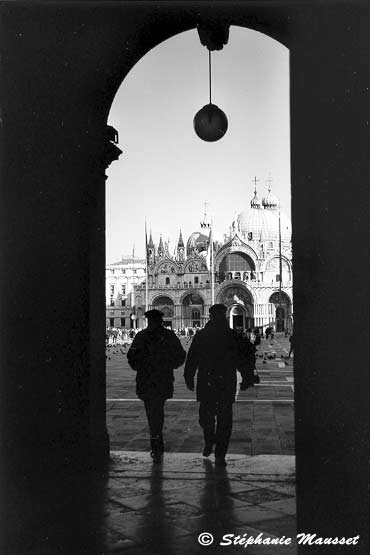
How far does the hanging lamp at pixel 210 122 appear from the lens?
223 inches

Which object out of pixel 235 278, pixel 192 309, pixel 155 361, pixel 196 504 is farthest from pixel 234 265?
pixel 196 504

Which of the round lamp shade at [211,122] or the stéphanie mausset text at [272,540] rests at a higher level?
the round lamp shade at [211,122]

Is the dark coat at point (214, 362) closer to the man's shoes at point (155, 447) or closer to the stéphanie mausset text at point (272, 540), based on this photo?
the man's shoes at point (155, 447)

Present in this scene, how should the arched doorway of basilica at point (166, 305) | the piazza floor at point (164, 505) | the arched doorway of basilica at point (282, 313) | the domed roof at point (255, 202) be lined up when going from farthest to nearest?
the domed roof at point (255, 202) → the arched doorway of basilica at point (166, 305) → the arched doorway of basilica at point (282, 313) → the piazza floor at point (164, 505)

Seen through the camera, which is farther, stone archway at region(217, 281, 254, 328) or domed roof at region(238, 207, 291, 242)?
domed roof at region(238, 207, 291, 242)

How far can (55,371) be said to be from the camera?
14.9 ft

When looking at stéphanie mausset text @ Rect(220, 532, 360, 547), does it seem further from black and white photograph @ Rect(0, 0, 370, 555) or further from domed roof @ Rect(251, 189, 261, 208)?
domed roof @ Rect(251, 189, 261, 208)

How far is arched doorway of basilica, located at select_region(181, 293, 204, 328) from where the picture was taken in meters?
77.6

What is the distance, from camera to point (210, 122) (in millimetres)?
5688

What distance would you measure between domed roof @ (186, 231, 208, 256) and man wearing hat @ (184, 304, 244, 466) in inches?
3135

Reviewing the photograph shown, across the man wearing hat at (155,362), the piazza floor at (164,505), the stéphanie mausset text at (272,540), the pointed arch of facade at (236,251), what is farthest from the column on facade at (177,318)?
the stéphanie mausset text at (272,540)

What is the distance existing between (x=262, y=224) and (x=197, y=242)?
32.1 feet

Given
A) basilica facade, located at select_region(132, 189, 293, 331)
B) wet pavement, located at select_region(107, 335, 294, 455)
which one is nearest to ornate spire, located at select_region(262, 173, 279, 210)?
basilica facade, located at select_region(132, 189, 293, 331)

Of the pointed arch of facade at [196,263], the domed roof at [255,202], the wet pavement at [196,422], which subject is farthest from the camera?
the domed roof at [255,202]
